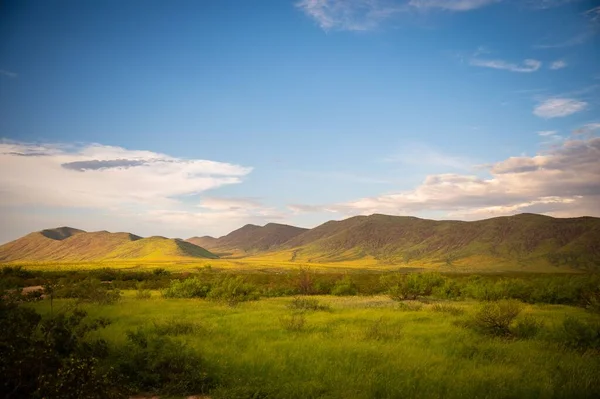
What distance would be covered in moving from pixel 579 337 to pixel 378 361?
9097mm

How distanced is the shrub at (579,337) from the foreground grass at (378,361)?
2.55 feet

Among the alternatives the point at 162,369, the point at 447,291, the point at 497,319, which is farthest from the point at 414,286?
the point at 162,369

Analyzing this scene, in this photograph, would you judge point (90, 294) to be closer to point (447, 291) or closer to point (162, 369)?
point (162, 369)

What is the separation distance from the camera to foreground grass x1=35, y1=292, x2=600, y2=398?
9.72 m

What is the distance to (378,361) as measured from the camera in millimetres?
12125

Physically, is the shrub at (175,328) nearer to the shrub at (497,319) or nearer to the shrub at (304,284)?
the shrub at (497,319)

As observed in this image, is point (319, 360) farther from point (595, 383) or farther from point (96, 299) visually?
point (96, 299)

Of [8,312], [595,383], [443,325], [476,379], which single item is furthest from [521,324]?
[8,312]

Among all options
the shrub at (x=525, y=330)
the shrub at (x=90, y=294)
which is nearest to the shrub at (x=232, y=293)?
the shrub at (x=90, y=294)

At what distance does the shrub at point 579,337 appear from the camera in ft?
47.4

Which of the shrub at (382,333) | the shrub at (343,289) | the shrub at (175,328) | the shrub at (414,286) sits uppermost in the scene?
the shrub at (175,328)

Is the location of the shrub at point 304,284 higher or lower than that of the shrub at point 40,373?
lower

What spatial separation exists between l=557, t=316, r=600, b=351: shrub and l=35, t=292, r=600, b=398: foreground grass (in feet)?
2.55

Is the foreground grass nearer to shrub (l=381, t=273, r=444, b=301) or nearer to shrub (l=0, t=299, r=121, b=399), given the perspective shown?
shrub (l=0, t=299, r=121, b=399)
